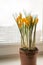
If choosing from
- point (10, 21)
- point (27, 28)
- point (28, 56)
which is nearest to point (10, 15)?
point (10, 21)

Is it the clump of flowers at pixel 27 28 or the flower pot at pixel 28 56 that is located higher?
the clump of flowers at pixel 27 28

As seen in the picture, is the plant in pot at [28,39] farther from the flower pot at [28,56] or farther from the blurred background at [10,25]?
the blurred background at [10,25]

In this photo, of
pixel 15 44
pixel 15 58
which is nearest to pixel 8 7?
pixel 15 44

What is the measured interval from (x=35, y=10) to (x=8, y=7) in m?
0.22

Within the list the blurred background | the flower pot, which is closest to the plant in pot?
the flower pot

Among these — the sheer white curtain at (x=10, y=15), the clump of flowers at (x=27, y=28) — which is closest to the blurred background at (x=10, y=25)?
the sheer white curtain at (x=10, y=15)

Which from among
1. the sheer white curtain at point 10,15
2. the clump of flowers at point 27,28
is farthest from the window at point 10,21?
the clump of flowers at point 27,28

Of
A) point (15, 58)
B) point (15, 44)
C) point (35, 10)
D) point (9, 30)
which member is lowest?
point (15, 58)

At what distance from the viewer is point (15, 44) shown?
4.34 ft

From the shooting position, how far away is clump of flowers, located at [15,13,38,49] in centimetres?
108

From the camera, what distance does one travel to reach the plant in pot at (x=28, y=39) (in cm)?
107

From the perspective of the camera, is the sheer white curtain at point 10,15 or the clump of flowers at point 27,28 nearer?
the clump of flowers at point 27,28

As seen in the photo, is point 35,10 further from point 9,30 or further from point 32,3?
point 9,30

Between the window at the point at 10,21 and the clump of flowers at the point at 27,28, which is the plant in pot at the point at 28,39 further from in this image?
the window at the point at 10,21
